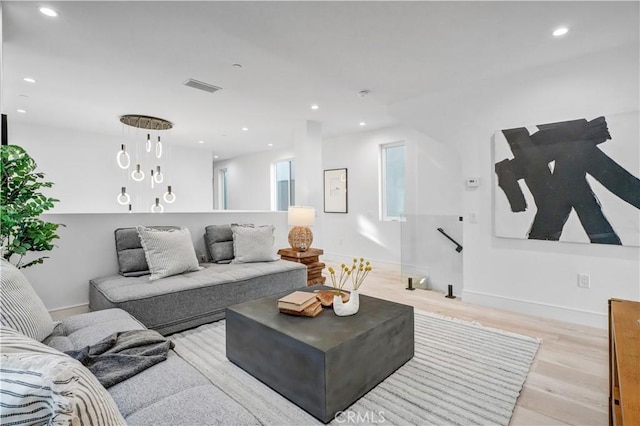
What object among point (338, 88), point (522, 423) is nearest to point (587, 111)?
point (338, 88)

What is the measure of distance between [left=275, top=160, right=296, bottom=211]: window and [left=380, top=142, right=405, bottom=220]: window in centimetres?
285

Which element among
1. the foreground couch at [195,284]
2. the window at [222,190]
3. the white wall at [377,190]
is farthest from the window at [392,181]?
the window at [222,190]

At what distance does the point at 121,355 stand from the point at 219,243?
8.18 feet

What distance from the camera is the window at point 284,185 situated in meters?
8.16

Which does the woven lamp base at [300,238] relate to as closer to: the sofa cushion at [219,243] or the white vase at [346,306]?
the sofa cushion at [219,243]

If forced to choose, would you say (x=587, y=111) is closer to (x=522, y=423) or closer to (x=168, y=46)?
(x=522, y=423)

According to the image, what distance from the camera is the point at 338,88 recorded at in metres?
3.84

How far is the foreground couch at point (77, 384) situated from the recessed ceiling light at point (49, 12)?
6.23 ft

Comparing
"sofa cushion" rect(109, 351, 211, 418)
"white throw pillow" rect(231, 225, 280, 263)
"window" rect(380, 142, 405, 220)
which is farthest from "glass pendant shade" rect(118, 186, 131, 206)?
"window" rect(380, 142, 405, 220)

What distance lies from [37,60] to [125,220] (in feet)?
5.74

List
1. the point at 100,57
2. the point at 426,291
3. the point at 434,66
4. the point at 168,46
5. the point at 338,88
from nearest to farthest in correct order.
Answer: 1. the point at 168,46
2. the point at 100,57
3. the point at 434,66
4. the point at 338,88
5. the point at 426,291

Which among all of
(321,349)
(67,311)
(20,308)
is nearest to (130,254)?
(67,311)

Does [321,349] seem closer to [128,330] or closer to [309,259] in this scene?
[128,330]

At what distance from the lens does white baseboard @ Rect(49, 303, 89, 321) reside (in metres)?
2.99
